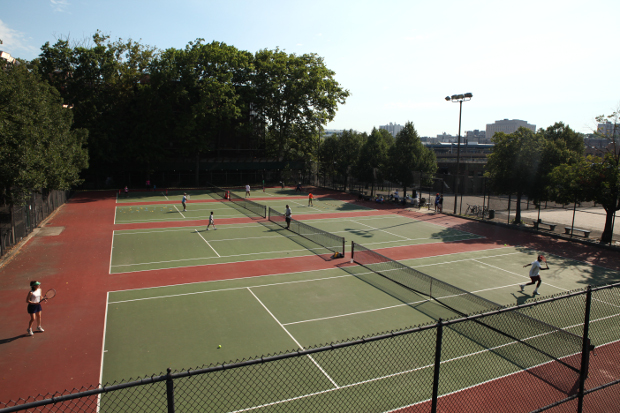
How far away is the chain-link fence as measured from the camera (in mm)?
21458

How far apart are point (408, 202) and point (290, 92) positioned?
26498 mm

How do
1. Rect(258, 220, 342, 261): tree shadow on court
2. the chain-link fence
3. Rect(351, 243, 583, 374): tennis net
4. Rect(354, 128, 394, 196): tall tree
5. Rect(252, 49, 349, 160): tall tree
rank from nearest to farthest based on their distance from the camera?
Rect(351, 243, 583, 374): tennis net, the chain-link fence, Rect(258, 220, 342, 261): tree shadow on court, Rect(354, 128, 394, 196): tall tree, Rect(252, 49, 349, 160): tall tree

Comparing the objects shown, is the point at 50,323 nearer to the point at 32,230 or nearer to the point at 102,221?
the point at 32,230

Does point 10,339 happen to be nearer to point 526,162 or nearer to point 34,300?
point 34,300

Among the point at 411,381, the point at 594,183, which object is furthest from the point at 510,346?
the point at 594,183

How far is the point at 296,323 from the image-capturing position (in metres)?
13.8

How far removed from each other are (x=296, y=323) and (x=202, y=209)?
27195 millimetres

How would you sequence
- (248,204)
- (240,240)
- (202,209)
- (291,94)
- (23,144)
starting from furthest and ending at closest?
(291,94) → (248,204) → (202,209) → (240,240) → (23,144)

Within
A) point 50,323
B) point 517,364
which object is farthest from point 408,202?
point 50,323

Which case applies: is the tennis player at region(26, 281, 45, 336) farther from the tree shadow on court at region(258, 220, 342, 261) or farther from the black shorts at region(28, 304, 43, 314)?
the tree shadow on court at region(258, 220, 342, 261)

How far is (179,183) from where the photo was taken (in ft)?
194

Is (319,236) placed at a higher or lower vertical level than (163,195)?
lower

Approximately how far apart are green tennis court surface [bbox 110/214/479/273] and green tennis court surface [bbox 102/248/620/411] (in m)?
4.06

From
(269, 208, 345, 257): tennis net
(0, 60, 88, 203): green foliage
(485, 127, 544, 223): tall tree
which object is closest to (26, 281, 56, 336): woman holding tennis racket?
(0, 60, 88, 203): green foliage
